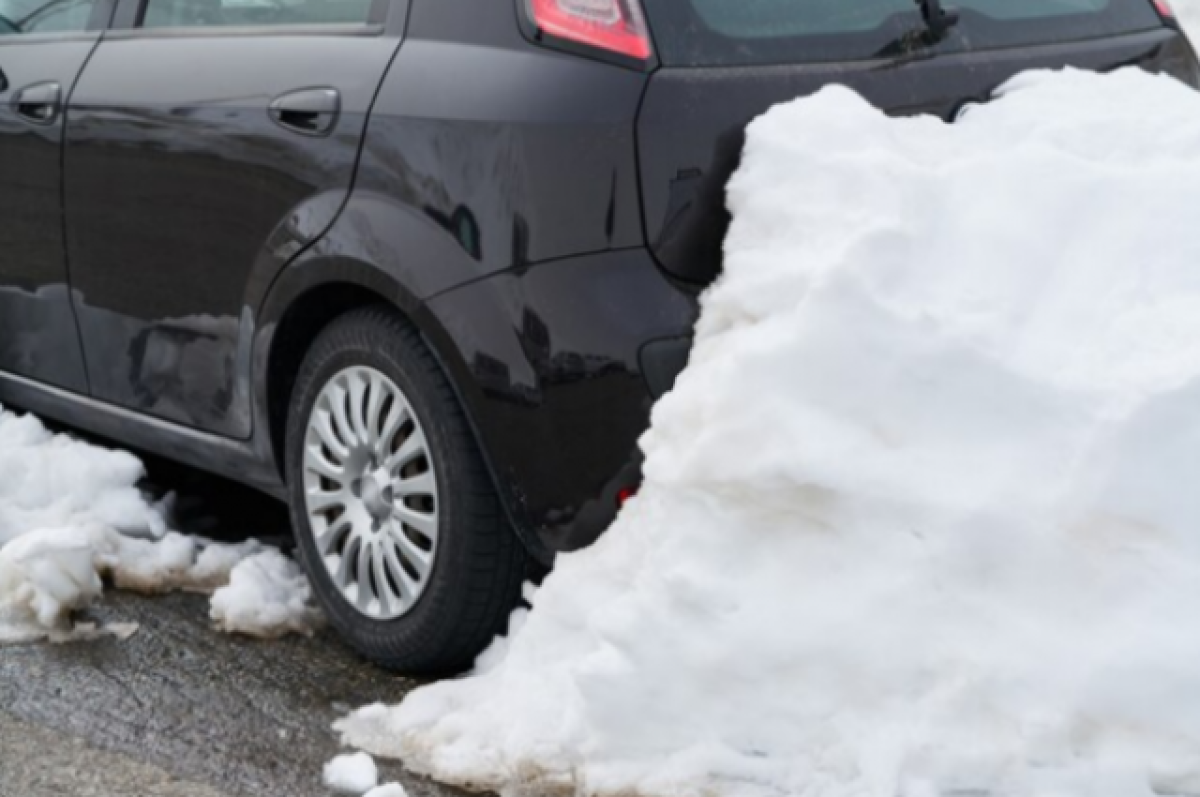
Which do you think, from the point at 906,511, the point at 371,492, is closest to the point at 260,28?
the point at 371,492

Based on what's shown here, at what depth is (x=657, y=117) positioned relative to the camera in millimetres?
3771

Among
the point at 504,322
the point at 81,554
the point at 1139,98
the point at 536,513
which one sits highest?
the point at 1139,98

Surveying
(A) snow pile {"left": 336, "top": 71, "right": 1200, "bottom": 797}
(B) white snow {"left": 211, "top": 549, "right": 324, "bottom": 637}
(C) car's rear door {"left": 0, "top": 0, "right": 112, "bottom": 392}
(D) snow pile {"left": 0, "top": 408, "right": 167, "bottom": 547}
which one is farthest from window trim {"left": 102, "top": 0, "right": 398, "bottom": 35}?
(B) white snow {"left": 211, "top": 549, "right": 324, "bottom": 637}

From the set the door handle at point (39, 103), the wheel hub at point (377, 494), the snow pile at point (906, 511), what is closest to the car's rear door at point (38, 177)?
the door handle at point (39, 103)

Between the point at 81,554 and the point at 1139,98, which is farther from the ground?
the point at 1139,98

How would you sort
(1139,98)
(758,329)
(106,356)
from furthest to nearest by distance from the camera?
(106,356), (1139,98), (758,329)

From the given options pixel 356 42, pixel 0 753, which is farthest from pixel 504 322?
pixel 0 753

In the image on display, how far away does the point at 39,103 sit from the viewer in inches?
203

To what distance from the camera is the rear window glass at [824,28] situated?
3.87 m

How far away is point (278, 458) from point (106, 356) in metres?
0.76

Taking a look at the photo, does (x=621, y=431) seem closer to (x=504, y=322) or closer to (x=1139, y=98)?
(x=504, y=322)

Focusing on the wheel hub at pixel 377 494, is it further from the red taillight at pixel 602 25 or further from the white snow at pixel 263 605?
the red taillight at pixel 602 25

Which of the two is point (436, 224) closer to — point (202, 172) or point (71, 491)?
point (202, 172)

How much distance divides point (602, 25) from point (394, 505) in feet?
3.55
